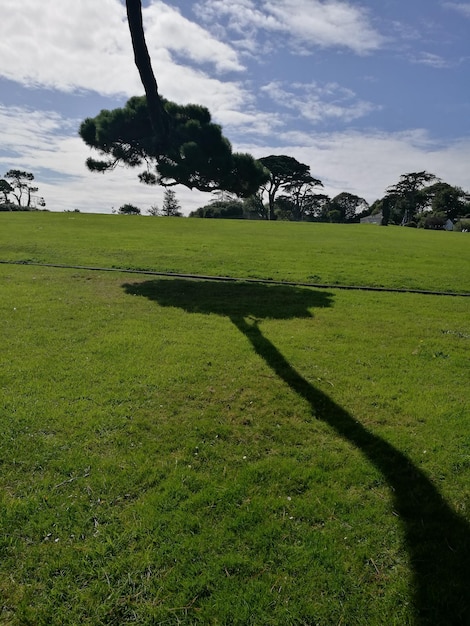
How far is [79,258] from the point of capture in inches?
667

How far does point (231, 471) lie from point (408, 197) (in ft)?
297

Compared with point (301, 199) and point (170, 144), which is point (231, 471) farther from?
point (301, 199)

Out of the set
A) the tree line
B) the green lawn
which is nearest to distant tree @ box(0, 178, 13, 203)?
the green lawn

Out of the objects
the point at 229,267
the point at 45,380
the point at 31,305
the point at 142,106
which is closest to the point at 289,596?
the point at 45,380

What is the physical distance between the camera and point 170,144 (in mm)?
10633

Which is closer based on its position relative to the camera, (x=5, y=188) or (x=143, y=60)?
(x=143, y=60)

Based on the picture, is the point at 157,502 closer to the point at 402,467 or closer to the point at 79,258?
the point at 402,467

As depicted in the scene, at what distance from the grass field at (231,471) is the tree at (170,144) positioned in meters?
4.49

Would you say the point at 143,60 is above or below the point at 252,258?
above

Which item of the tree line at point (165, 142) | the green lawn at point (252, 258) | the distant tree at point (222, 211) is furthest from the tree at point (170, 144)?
the distant tree at point (222, 211)

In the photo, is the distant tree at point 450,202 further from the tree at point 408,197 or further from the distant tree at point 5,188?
the distant tree at point 5,188

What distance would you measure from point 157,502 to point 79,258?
50.0 feet

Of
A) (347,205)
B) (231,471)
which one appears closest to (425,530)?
(231,471)

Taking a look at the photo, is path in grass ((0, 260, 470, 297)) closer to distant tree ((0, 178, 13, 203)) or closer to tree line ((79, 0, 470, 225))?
tree line ((79, 0, 470, 225))
